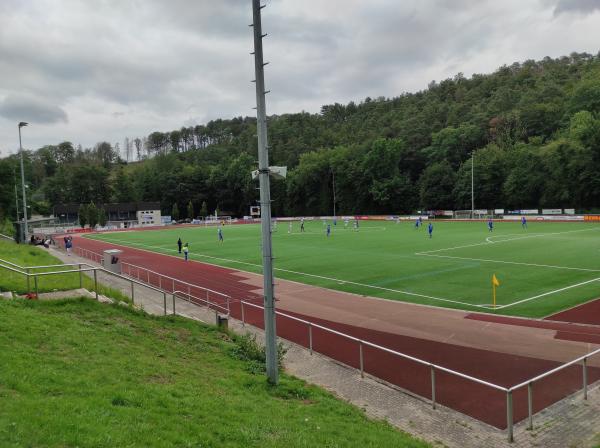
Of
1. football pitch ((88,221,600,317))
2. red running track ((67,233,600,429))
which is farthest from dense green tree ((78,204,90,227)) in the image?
red running track ((67,233,600,429))

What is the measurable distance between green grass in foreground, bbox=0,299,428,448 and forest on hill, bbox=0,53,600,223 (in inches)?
2331

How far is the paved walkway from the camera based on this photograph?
7.71 metres

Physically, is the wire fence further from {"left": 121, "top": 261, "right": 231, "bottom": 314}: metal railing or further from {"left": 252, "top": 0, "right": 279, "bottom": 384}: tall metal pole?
{"left": 121, "top": 261, "right": 231, "bottom": 314}: metal railing

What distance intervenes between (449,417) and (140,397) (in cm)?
554

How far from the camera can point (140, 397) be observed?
22.9ft

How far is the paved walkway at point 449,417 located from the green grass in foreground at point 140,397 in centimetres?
61

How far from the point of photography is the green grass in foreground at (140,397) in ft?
18.5

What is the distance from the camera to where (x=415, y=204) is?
105 metres

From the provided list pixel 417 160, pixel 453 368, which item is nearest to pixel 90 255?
pixel 453 368

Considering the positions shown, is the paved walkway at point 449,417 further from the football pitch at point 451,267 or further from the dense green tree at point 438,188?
the dense green tree at point 438,188

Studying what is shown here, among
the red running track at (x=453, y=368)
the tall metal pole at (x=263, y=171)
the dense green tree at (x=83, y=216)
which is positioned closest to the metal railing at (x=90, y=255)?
the red running track at (x=453, y=368)

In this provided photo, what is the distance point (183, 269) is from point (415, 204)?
265 ft

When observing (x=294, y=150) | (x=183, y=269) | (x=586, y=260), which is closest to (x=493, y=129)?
(x=294, y=150)

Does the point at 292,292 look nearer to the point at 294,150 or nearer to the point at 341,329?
the point at 341,329
